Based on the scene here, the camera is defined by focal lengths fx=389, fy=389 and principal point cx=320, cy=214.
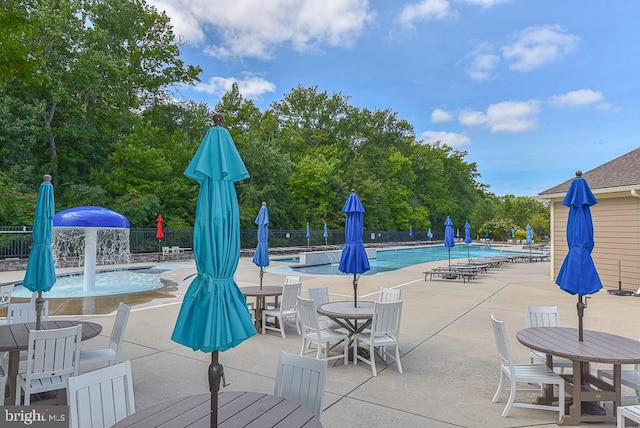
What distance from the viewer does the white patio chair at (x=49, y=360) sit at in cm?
400

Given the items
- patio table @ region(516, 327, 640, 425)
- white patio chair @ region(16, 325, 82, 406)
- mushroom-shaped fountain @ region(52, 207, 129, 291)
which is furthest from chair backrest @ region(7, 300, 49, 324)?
mushroom-shaped fountain @ region(52, 207, 129, 291)

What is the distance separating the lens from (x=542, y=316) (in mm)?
5656

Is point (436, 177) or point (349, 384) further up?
point (436, 177)

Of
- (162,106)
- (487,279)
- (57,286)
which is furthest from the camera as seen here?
(162,106)

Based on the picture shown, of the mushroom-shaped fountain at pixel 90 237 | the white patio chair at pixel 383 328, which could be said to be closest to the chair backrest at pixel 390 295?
the white patio chair at pixel 383 328

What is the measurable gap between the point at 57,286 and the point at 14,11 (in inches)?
427

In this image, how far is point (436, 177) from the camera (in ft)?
187

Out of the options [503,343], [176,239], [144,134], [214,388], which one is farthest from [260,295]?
[144,134]

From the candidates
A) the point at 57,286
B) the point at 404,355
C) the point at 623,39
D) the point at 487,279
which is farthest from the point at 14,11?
the point at 623,39

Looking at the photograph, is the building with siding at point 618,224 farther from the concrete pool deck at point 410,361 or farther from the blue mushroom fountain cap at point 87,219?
the blue mushroom fountain cap at point 87,219

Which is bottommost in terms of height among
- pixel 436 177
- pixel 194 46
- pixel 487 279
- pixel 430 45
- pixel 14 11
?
pixel 487 279

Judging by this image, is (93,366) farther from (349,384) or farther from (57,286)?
(57,286)

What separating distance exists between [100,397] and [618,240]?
15607mm

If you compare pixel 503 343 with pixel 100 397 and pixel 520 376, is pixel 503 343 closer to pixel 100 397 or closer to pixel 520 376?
pixel 520 376
